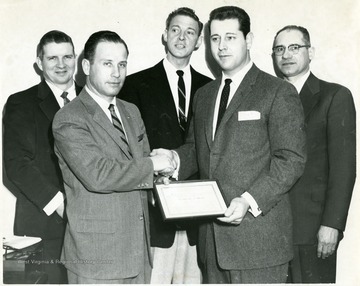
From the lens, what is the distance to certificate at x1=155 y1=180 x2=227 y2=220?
7.65 feet

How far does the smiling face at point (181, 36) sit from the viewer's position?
127 inches

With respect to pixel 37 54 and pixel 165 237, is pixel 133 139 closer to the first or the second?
pixel 165 237

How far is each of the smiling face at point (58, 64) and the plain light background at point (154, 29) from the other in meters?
0.12

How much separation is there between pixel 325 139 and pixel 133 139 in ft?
4.82

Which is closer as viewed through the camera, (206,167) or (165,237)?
(206,167)

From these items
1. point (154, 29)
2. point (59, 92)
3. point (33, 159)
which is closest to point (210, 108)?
point (154, 29)

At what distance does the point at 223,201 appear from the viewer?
242 centimetres

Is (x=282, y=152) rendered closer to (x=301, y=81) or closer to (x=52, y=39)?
(x=301, y=81)

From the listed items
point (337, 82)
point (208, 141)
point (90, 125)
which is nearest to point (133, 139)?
point (90, 125)

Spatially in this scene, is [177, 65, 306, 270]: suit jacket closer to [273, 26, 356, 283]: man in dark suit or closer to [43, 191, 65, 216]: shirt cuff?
[273, 26, 356, 283]: man in dark suit

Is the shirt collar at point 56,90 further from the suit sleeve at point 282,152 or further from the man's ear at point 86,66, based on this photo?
the suit sleeve at point 282,152

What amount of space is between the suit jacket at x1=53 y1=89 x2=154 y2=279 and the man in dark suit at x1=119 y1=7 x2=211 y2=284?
64 cm

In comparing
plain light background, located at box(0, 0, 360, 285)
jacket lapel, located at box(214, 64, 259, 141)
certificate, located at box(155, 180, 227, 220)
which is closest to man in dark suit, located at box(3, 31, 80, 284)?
plain light background, located at box(0, 0, 360, 285)

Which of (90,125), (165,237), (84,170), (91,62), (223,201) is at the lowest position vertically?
(165,237)
